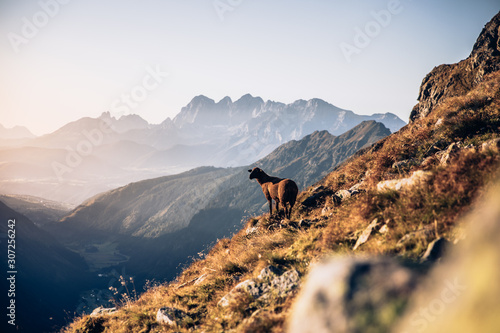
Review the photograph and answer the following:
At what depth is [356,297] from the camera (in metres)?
3.31

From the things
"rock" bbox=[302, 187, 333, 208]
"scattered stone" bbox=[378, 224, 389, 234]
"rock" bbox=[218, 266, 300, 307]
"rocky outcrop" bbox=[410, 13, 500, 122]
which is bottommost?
"rocky outcrop" bbox=[410, 13, 500, 122]

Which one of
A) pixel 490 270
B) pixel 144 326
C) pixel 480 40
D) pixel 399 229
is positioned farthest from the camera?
pixel 480 40

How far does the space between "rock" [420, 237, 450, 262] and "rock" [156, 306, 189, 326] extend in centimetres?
604

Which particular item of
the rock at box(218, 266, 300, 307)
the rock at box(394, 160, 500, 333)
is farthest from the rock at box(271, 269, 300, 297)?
the rock at box(394, 160, 500, 333)

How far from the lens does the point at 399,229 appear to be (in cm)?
554

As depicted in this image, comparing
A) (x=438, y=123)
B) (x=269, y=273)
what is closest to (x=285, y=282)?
(x=269, y=273)

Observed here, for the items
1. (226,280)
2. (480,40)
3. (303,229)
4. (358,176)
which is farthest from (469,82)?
(226,280)

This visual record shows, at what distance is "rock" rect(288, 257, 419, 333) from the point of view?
3.16 m

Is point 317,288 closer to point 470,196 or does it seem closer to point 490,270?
point 490,270

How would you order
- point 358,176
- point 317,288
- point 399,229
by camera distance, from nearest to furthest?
point 317,288, point 399,229, point 358,176

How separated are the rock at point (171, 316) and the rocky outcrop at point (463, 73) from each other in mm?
39173

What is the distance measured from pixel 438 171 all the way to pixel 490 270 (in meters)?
3.92


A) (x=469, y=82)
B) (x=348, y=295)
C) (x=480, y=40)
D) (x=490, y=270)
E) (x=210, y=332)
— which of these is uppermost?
(x=348, y=295)

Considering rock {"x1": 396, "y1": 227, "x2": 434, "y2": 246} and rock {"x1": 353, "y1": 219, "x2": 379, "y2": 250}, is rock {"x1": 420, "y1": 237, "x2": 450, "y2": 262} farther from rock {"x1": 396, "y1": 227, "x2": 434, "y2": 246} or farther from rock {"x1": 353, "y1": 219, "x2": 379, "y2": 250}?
rock {"x1": 353, "y1": 219, "x2": 379, "y2": 250}
